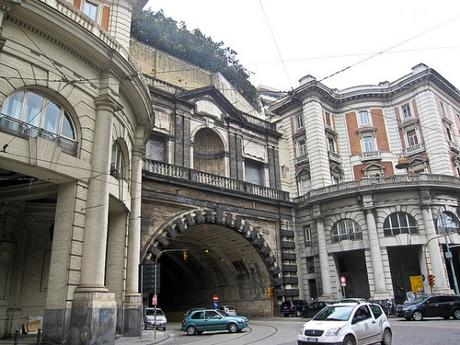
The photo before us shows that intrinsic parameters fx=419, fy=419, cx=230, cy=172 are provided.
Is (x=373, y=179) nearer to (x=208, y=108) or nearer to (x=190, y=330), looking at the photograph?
(x=208, y=108)

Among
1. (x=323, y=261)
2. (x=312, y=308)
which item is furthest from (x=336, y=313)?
(x=323, y=261)

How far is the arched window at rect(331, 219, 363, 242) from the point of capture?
106ft

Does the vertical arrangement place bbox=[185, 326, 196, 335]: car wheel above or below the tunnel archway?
below

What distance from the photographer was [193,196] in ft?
87.7

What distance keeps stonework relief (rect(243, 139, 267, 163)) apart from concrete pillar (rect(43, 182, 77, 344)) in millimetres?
20854

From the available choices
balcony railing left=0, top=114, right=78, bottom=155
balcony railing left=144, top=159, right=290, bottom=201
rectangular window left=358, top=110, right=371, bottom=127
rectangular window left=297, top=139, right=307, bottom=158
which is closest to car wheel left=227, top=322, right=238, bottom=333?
balcony railing left=144, top=159, right=290, bottom=201

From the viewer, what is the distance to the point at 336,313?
40.2 feet

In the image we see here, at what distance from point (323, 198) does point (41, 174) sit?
2399 cm

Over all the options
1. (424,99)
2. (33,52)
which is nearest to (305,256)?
(424,99)

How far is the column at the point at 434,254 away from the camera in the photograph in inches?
1160

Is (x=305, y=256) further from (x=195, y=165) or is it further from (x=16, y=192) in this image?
(x=16, y=192)

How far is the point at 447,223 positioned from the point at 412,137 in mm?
8973

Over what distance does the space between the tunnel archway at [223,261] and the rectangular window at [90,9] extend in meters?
12.0

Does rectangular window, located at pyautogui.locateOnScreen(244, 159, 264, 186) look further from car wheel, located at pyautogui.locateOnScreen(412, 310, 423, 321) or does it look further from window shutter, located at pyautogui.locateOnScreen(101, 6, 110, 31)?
window shutter, located at pyautogui.locateOnScreen(101, 6, 110, 31)
